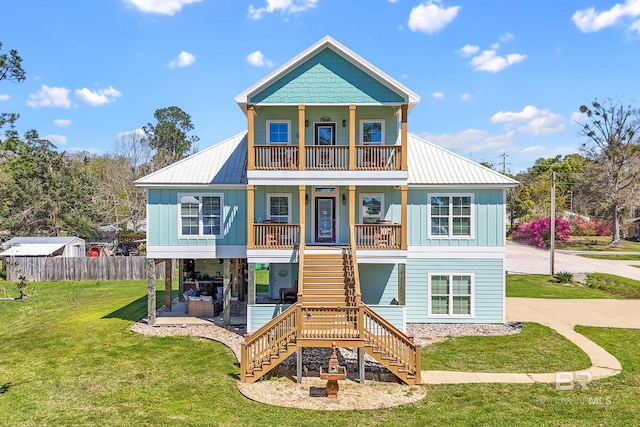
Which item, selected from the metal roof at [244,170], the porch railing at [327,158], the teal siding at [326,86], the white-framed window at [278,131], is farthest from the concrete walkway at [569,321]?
the white-framed window at [278,131]

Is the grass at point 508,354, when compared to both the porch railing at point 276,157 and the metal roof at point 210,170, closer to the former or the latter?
the porch railing at point 276,157

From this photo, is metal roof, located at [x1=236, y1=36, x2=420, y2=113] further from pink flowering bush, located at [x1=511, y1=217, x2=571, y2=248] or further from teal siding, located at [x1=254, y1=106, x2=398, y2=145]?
pink flowering bush, located at [x1=511, y1=217, x2=571, y2=248]

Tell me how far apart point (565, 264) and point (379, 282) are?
25.7 m

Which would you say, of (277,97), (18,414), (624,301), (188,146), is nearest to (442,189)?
(277,97)

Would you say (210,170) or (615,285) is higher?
(210,170)

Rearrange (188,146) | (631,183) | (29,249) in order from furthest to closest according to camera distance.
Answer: (188,146) < (631,183) < (29,249)

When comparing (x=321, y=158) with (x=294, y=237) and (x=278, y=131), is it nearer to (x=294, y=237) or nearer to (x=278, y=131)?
(x=278, y=131)

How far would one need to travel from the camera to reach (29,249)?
30984 mm

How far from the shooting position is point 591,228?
5697 cm

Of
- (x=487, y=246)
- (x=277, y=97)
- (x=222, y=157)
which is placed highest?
(x=277, y=97)

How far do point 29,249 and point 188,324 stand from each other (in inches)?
891

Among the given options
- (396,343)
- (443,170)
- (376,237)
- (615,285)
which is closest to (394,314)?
(396,343)

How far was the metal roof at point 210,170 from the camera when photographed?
16.3m

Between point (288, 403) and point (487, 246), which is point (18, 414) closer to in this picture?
point (288, 403)
